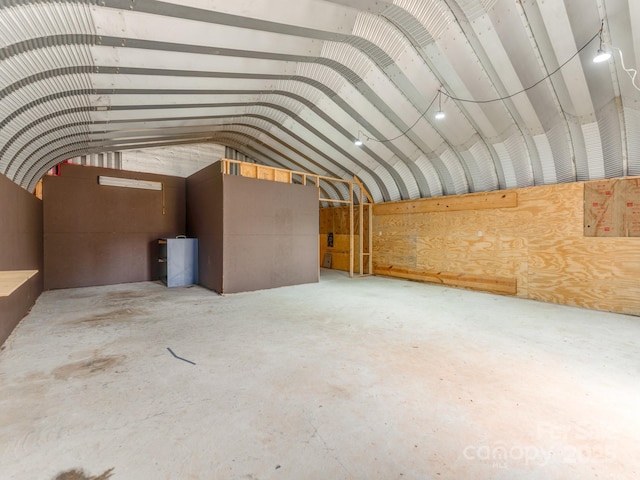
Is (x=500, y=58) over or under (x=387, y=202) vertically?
over

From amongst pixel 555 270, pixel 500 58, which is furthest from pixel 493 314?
Answer: pixel 500 58

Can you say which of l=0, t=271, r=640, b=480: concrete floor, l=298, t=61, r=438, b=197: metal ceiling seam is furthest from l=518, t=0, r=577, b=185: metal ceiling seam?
l=0, t=271, r=640, b=480: concrete floor

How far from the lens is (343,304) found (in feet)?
17.5

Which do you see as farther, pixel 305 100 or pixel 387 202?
pixel 387 202

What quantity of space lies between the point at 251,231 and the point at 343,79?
364 cm

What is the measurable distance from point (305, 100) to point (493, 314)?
17.3 feet

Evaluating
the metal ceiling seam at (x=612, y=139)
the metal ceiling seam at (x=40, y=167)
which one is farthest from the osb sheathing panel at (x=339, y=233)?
the metal ceiling seam at (x=40, y=167)

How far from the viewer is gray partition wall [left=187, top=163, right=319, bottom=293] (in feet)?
20.5

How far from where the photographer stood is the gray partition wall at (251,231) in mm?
6254

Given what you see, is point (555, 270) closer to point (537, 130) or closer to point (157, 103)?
point (537, 130)

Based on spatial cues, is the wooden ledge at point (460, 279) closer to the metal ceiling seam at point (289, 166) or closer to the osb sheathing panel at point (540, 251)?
the osb sheathing panel at point (540, 251)

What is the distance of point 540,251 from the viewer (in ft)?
18.6

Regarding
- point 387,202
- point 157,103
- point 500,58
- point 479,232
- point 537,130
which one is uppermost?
point 500,58

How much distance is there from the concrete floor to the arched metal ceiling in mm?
3032
